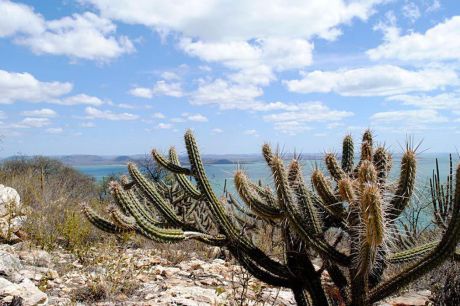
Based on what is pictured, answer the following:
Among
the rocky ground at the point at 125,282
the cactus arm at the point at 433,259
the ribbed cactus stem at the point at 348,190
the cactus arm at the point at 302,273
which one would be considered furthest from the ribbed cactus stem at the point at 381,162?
the rocky ground at the point at 125,282

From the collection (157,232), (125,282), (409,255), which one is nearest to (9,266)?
(125,282)

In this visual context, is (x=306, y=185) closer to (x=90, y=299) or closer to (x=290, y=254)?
(x=290, y=254)

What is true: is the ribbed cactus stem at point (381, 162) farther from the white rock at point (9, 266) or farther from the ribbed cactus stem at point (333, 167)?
the white rock at point (9, 266)

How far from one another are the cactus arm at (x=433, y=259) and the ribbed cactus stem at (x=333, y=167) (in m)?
0.82

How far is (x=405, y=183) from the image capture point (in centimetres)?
315

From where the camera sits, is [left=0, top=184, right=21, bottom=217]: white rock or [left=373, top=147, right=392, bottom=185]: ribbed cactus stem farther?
[left=0, top=184, right=21, bottom=217]: white rock

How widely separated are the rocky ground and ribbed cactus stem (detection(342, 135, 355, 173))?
1.28m

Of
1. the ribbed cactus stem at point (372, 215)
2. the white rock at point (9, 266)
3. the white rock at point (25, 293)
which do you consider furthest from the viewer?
the white rock at point (9, 266)

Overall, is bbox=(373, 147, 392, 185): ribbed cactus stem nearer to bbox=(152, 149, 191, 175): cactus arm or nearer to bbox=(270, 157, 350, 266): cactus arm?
bbox=(270, 157, 350, 266): cactus arm

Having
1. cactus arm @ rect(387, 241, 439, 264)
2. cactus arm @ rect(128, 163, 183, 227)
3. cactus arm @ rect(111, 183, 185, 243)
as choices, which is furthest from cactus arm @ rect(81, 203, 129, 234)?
cactus arm @ rect(387, 241, 439, 264)

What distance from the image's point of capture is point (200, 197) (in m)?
4.22

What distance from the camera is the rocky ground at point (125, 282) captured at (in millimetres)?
4832

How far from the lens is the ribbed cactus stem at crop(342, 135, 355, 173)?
3.85 meters

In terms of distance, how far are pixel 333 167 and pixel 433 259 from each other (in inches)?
37.7
